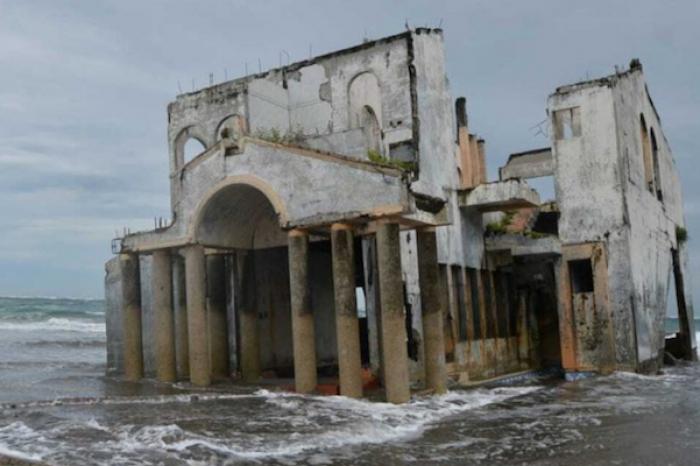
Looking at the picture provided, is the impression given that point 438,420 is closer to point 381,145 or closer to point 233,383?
point 233,383

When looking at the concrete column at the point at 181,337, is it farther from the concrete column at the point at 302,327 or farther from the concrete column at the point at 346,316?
the concrete column at the point at 346,316

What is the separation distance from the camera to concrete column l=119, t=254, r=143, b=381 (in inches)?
870

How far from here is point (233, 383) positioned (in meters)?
21.5

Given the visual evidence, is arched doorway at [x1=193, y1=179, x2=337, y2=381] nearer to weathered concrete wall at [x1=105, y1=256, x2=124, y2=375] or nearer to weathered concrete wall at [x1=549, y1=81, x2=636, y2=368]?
weathered concrete wall at [x1=105, y1=256, x2=124, y2=375]

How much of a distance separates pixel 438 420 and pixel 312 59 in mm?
15125

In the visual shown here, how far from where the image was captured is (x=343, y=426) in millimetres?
14500

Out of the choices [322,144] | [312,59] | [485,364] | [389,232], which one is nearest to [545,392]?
[485,364]

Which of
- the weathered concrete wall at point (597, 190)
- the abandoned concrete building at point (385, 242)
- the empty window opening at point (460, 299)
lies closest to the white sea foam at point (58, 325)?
the abandoned concrete building at point (385, 242)

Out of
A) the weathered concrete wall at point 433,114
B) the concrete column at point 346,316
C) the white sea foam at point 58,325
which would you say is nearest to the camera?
the concrete column at point 346,316

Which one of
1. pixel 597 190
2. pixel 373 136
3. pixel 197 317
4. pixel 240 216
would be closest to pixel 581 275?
pixel 597 190

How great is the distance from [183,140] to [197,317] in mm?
10180

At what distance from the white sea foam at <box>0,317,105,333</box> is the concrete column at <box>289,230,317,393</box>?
172 feet

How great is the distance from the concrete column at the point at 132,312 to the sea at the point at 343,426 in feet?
2.47

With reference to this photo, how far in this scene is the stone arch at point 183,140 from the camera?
28.0m
